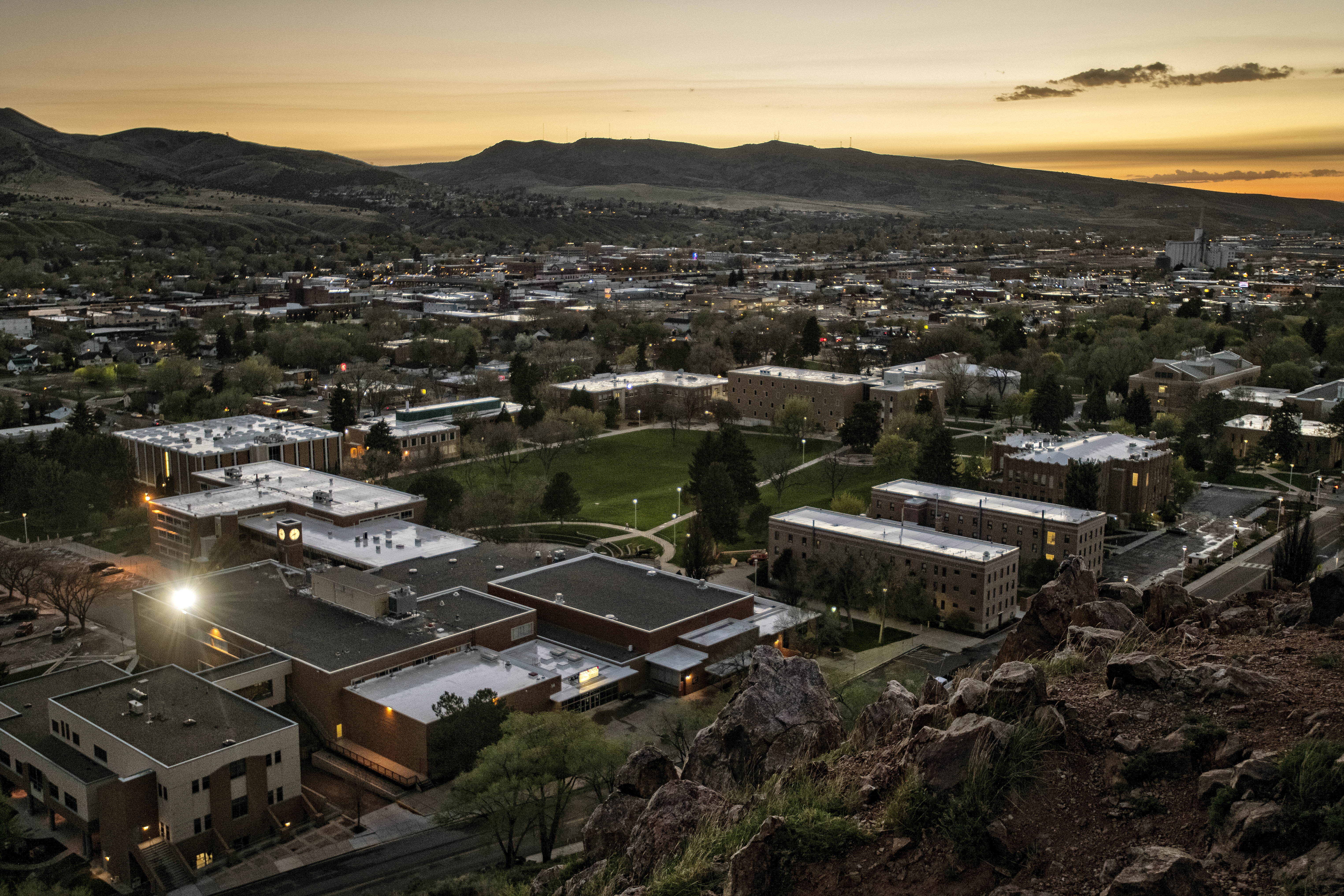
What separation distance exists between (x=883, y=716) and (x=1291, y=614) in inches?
179

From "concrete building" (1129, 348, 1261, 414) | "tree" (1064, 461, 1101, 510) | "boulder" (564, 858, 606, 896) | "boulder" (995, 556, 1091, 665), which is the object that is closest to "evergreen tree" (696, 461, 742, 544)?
"tree" (1064, 461, 1101, 510)

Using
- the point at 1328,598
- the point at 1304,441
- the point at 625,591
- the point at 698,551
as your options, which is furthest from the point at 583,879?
the point at 1304,441

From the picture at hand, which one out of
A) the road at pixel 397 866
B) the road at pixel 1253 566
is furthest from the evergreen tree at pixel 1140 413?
the road at pixel 397 866

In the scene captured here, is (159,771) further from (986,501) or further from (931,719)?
(986,501)

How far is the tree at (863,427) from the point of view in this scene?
2544 inches

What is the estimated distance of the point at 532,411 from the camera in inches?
2645

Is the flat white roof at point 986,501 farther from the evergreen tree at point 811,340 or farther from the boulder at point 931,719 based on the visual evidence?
the evergreen tree at point 811,340

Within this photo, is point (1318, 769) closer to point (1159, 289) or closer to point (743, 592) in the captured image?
point (743, 592)

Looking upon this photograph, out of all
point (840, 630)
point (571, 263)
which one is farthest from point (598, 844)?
point (571, 263)

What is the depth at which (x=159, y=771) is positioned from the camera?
974 inches

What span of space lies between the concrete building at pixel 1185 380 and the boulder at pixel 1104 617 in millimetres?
62986

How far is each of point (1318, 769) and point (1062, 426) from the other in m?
64.9

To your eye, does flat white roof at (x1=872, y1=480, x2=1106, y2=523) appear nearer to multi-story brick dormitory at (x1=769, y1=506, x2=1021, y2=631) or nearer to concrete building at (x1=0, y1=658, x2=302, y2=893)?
multi-story brick dormitory at (x1=769, y1=506, x2=1021, y2=631)

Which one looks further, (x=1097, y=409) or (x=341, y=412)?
(x=1097, y=409)
